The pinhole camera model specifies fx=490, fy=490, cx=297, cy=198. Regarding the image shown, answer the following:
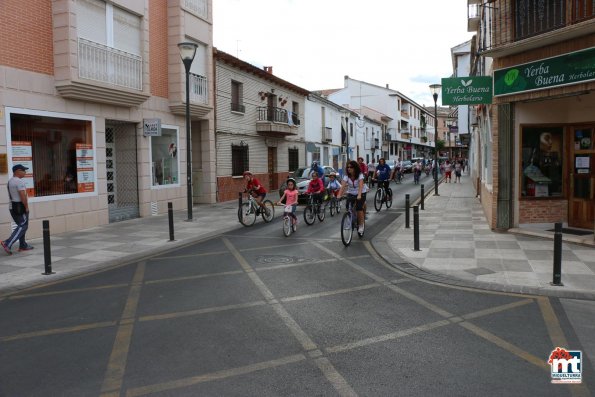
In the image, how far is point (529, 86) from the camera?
10.3 m

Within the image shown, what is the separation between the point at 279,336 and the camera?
482cm

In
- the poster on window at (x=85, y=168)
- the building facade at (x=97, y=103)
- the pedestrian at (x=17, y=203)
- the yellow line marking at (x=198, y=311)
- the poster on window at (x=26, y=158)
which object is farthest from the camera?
the poster on window at (x=85, y=168)

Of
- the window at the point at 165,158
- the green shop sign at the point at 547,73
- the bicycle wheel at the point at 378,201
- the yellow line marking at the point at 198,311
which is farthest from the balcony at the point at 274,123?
the yellow line marking at the point at 198,311

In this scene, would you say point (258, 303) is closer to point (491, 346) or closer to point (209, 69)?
point (491, 346)

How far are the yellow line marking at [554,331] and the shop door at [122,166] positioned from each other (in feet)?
41.1

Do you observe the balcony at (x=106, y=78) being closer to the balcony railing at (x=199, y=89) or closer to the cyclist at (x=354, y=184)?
the balcony railing at (x=199, y=89)

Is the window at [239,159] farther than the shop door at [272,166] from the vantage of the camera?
No

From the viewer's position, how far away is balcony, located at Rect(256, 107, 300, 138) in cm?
2452

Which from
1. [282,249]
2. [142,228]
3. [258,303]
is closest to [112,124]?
[142,228]

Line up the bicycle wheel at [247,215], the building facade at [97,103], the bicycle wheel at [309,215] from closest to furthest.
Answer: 1. the building facade at [97,103]
2. the bicycle wheel at [309,215]
3. the bicycle wheel at [247,215]

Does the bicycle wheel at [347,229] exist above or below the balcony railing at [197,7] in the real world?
below

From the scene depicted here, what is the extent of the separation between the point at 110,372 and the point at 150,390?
54cm

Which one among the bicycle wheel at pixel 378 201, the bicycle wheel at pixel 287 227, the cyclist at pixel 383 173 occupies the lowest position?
the bicycle wheel at pixel 287 227

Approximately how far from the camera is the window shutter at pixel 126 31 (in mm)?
14078
